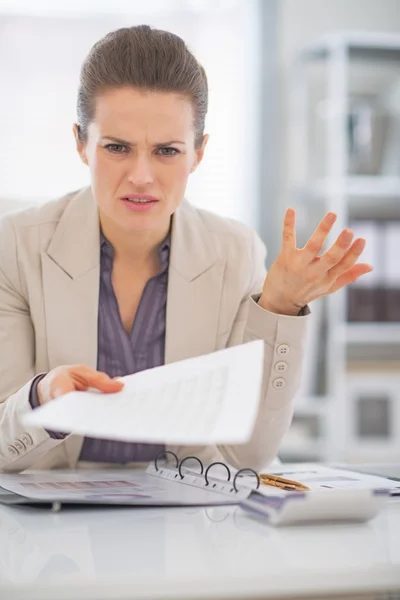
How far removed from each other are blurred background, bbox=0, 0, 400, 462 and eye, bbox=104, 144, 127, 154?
1.93 metres

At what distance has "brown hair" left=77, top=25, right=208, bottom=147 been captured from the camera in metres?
1.38

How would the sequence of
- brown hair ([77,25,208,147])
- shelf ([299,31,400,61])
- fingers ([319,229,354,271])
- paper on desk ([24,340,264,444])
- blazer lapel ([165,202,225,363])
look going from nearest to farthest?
1. paper on desk ([24,340,264,444])
2. fingers ([319,229,354,271])
3. brown hair ([77,25,208,147])
4. blazer lapel ([165,202,225,363])
5. shelf ([299,31,400,61])

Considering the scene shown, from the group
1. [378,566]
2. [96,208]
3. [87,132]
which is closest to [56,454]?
[96,208]

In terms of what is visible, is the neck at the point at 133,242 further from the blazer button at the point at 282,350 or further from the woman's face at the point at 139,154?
the blazer button at the point at 282,350

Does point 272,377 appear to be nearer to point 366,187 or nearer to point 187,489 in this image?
point 187,489

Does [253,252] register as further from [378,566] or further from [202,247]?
[378,566]

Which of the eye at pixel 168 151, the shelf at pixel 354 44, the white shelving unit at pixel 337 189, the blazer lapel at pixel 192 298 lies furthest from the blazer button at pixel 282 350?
the shelf at pixel 354 44

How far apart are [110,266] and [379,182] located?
1971 millimetres

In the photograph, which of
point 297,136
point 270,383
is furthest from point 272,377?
point 297,136

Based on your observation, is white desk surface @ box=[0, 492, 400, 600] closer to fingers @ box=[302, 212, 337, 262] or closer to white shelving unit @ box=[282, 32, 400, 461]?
fingers @ box=[302, 212, 337, 262]

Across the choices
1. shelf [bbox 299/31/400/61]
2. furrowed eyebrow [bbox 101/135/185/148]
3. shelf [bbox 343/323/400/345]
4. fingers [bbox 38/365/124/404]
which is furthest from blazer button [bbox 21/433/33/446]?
shelf [bbox 299/31/400/61]

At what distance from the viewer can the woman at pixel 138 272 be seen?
128 centimetres

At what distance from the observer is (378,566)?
29.5 inches

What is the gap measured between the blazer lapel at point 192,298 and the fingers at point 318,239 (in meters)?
0.34
